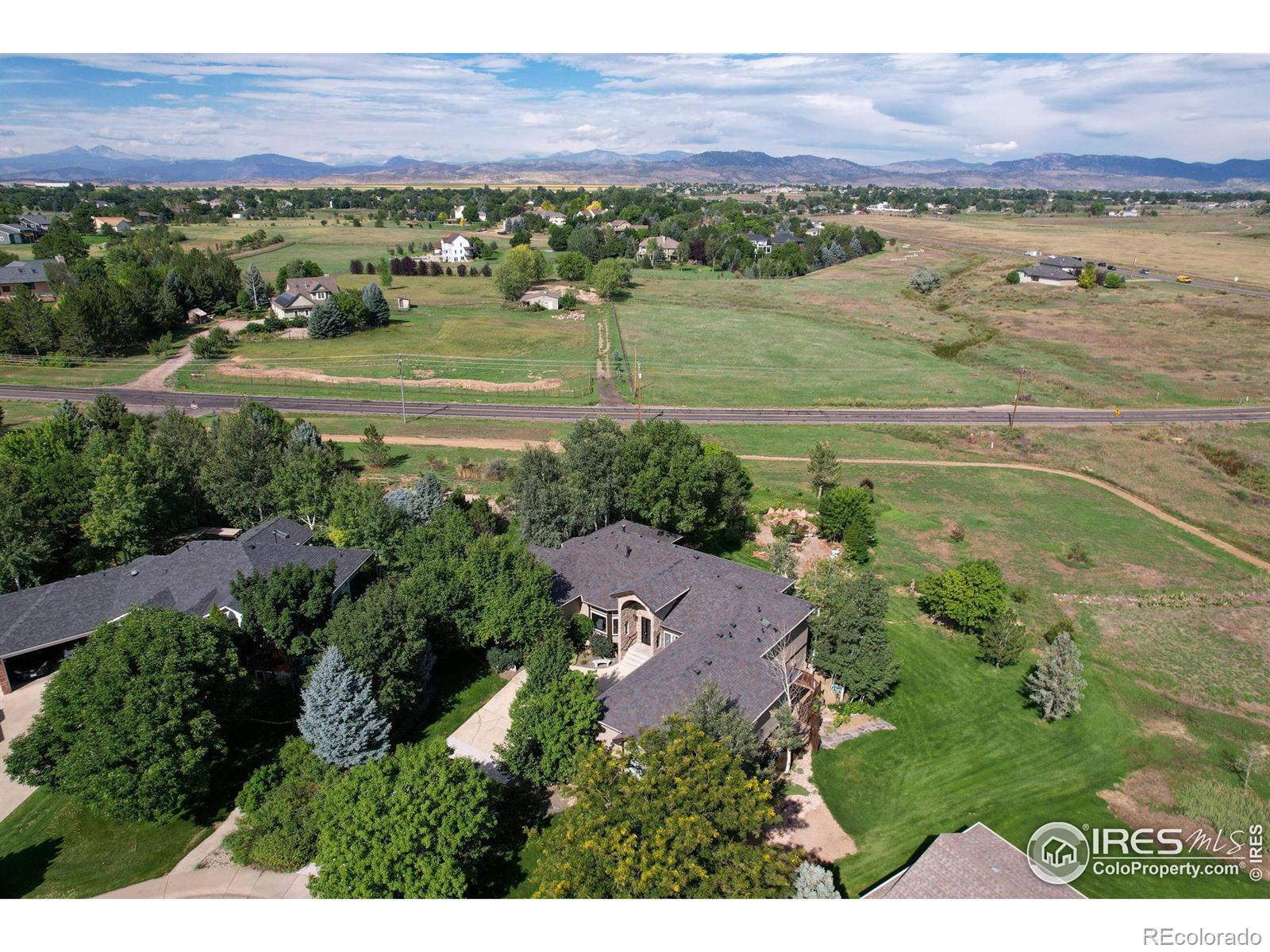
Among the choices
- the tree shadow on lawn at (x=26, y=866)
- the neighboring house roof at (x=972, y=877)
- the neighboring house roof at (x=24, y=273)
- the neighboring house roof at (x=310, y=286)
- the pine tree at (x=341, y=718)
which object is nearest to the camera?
the neighboring house roof at (x=972, y=877)

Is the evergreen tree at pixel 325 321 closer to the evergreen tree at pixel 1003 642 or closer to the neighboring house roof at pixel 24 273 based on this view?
the neighboring house roof at pixel 24 273

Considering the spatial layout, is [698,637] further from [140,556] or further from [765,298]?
[765,298]

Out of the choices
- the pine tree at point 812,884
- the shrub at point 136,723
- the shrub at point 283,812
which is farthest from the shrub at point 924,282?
the shrub at point 136,723

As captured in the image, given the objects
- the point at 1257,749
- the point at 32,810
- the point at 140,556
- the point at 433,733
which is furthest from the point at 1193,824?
the point at 140,556

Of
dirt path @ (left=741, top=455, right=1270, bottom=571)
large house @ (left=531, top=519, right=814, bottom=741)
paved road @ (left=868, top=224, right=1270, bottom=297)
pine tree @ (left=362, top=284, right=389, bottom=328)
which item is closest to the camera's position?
large house @ (left=531, top=519, right=814, bottom=741)

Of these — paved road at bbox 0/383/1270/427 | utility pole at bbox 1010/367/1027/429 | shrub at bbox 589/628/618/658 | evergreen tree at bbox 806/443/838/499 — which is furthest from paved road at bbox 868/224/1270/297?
shrub at bbox 589/628/618/658

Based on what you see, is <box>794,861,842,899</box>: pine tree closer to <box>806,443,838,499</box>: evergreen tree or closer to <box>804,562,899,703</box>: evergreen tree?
<box>804,562,899,703</box>: evergreen tree
